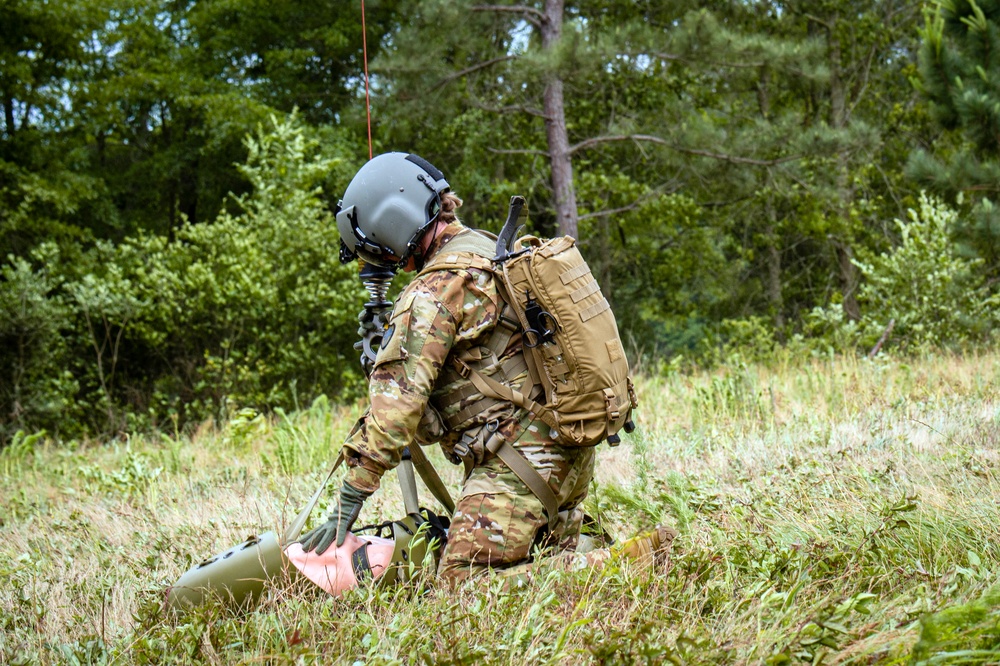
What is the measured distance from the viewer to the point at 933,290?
1088cm

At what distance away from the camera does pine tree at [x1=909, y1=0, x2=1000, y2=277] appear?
8.16m

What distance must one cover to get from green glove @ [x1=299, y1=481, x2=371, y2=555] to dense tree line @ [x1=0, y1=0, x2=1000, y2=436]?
726 centimetres

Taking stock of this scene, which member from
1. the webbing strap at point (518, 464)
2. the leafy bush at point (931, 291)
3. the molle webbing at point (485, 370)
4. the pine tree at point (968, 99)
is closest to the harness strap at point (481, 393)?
the molle webbing at point (485, 370)

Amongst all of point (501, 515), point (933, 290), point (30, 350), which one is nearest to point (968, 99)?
point (933, 290)

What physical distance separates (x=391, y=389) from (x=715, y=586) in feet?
4.44

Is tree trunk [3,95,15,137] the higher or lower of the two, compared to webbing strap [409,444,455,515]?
higher

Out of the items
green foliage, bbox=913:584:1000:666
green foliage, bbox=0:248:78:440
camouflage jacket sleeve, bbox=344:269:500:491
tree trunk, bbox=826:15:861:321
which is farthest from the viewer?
tree trunk, bbox=826:15:861:321

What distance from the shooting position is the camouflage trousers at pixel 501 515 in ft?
11.5

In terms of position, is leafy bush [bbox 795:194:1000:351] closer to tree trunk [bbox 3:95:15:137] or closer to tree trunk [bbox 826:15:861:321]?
tree trunk [bbox 826:15:861:321]

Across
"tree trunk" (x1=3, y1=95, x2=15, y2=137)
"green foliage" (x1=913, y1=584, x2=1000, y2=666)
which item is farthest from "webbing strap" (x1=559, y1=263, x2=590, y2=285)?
"tree trunk" (x1=3, y1=95, x2=15, y2=137)

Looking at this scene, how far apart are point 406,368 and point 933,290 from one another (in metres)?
9.30

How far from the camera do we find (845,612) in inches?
110

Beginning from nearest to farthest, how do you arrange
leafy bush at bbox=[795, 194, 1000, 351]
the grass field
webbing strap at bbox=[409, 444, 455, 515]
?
the grass field, webbing strap at bbox=[409, 444, 455, 515], leafy bush at bbox=[795, 194, 1000, 351]

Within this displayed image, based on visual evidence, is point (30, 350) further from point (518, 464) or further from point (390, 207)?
point (518, 464)
